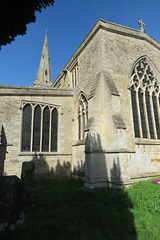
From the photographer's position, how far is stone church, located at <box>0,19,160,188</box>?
25.1ft

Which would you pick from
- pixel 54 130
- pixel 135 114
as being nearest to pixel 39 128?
pixel 54 130

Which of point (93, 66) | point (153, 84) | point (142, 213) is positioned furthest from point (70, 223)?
point (153, 84)

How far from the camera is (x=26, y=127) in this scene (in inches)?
413

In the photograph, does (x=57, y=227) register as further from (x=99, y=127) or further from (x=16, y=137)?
(x=16, y=137)

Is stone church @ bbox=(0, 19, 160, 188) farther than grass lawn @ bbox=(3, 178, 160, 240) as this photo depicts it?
Yes

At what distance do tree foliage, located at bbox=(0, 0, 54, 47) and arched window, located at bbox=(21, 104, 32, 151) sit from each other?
668 cm

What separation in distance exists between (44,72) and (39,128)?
20274 mm

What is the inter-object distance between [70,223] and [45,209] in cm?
134

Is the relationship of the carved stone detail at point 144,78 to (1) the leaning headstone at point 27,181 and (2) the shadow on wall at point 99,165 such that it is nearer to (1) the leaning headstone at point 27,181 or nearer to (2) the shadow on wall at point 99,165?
(2) the shadow on wall at point 99,165

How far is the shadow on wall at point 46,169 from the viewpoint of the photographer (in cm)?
997

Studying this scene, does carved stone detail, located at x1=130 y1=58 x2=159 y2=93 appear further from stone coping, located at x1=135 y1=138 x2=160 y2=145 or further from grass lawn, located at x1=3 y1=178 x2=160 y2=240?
grass lawn, located at x1=3 y1=178 x2=160 y2=240

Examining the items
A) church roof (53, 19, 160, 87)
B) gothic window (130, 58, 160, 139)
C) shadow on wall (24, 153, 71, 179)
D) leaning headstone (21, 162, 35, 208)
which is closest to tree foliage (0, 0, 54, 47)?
leaning headstone (21, 162, 35, 208)

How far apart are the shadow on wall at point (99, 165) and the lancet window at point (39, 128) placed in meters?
4.12

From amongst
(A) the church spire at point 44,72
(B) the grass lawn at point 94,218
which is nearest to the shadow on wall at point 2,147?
(B) the grass lawn at point 94,218
